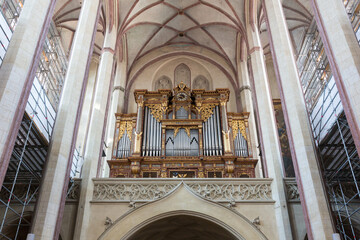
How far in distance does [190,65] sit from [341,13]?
1384 centimetres

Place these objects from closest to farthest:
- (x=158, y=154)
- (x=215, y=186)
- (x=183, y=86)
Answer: (x=215, y=186) < (x=158, y=154) < (x=183, y=86)

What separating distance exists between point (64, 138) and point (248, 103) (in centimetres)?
1154

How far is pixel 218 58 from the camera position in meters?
20.6

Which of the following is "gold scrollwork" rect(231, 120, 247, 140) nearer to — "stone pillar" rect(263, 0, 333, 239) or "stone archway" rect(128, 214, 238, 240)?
"stone archway" rect(128, 214, 238, 240)

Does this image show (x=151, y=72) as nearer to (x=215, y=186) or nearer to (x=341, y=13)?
(x=215, y=186)

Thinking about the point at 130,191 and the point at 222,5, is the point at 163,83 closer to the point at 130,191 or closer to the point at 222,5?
the point at 222,5

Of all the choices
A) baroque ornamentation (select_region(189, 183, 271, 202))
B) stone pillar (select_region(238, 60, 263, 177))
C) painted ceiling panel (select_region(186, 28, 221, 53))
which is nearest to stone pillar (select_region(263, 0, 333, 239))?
baroque ornamentation (select_region(189, 183, 271, 202))

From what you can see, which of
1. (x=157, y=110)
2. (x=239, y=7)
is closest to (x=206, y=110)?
(x=157, y=110)

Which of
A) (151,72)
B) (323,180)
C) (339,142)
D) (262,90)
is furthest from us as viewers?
(151,72)

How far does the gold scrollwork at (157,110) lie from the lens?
16.5 metres

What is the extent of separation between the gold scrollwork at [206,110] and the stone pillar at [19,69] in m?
9.94

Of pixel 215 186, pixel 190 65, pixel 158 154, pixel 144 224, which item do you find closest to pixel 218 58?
pixel 190 65

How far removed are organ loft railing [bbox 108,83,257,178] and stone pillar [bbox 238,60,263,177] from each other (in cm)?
43

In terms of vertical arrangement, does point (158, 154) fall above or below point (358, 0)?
below
